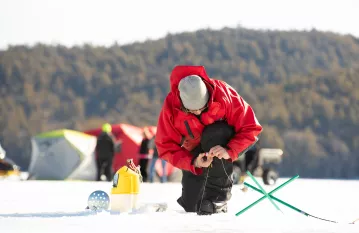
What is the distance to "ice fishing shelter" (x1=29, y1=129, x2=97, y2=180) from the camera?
A: 60.9 feet

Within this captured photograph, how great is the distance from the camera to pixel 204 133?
18.1ft

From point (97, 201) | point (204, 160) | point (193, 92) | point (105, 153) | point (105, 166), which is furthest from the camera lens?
point (105, 166)

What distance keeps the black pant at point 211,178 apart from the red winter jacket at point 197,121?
69 millimetres

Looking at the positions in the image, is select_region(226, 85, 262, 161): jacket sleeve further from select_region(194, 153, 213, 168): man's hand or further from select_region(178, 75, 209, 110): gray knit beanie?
select_region(178, 75, 209, 110): gray knit beanie

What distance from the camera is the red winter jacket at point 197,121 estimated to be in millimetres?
5438

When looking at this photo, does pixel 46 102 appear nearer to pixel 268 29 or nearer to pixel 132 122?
pixel 132 122

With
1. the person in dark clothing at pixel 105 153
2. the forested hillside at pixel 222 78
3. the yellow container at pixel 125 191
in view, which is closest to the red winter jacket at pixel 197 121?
the yellow container at pixel 125 191

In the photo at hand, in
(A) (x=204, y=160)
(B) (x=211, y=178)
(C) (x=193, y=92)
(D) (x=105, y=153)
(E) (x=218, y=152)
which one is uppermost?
(C) (x=193, y=92)

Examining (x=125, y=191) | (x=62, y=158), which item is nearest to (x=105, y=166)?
(x=62, y=158)

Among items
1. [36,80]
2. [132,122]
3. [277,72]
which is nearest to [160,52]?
[277,72]

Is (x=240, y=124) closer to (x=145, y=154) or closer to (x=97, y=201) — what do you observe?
(x=97, y=201)

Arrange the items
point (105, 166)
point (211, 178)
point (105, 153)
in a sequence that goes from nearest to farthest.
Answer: point (211, 178)
point (105, 153)
point (105, 166)

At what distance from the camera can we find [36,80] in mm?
74500

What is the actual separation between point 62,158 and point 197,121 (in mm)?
13675
